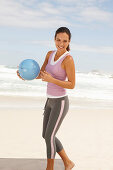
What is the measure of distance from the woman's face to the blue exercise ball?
0.36 meters

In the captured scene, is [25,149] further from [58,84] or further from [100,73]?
[100,73]

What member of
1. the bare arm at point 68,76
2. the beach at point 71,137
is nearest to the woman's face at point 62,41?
the bare arm at point 68,76

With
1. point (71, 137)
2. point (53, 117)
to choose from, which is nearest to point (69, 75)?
point (53, 117)

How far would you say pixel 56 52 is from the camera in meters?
3.17

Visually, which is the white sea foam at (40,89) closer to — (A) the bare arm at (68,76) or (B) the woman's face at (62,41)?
(B) the woman's face at (62,41)

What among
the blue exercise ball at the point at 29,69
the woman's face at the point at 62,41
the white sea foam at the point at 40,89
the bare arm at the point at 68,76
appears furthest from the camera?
the white sea foam at the point at 40,89

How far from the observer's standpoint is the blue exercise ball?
318 centimetres

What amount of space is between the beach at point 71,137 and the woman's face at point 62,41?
1829 mm

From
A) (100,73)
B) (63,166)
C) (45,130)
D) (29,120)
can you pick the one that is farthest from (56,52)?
(100,73)

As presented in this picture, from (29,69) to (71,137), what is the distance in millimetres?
2732

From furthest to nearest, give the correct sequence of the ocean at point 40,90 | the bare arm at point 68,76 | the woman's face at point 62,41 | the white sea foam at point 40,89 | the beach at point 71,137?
the white sea foam at point 40,89
the ocean at point 40,90
the beach at point 71,137
the woman's face at point 62,41
the bare arm at point 68,76

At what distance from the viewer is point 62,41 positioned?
3.06 metres

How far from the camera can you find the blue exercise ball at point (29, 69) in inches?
125

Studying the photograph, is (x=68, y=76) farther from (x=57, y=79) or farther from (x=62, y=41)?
(x=62, y=41)
